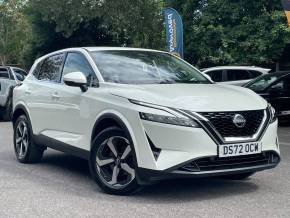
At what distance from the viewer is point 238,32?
62.2 ft

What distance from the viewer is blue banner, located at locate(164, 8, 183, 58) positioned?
18281mm

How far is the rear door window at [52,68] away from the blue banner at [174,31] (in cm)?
1075

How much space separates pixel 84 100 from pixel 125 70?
2.02ft

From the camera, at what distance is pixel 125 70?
6.32 meters

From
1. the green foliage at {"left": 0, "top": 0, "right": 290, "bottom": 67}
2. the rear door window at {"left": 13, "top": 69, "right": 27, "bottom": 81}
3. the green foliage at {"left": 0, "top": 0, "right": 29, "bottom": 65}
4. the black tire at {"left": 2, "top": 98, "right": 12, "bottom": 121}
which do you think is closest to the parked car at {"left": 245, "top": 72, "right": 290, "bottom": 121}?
the green foliage at {"left": 0, "top": 0, "right": 290, "bottom": 67}

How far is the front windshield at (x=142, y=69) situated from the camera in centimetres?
620

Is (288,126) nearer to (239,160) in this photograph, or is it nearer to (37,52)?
(239,160)

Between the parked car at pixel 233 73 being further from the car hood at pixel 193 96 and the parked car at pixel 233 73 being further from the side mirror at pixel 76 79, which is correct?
the side mirror at pixel 76 79

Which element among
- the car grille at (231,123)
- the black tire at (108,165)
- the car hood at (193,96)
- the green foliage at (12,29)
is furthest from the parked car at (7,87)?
the green foliage at (12,29)

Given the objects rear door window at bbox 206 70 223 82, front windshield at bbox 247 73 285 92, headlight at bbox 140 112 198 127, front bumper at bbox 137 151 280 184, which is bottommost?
rear door window at bbox 206 70 223 82

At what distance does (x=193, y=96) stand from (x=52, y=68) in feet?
9.40

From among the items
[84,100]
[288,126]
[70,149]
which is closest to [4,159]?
[70,149]

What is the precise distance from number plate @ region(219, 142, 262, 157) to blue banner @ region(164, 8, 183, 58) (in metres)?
13.0

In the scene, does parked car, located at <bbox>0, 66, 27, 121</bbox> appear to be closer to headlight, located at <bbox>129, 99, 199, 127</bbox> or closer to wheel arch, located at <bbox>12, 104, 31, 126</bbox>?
wheel arch, located at <bbox>12, 104, 31, 126</bbox>
